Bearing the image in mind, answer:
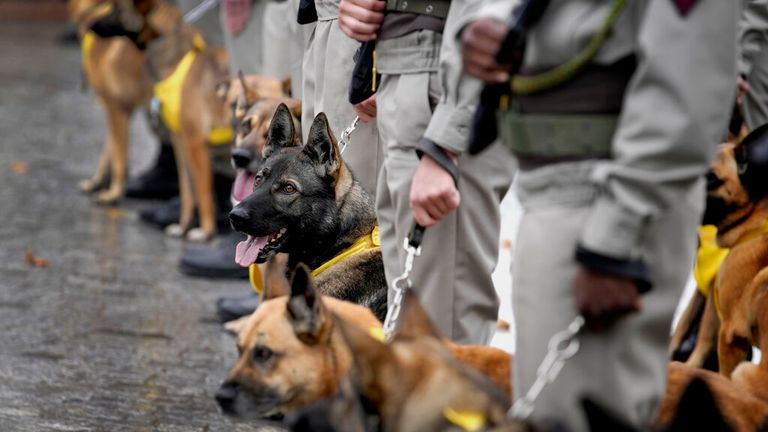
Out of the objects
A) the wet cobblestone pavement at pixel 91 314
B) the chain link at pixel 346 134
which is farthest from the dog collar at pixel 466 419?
the wet cobblestone pavement at pixel 91 314

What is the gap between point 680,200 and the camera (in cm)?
246

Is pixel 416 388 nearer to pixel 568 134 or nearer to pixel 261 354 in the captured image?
pixel 568 134

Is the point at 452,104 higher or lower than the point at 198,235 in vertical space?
higher

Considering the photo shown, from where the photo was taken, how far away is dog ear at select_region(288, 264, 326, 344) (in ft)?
10.8

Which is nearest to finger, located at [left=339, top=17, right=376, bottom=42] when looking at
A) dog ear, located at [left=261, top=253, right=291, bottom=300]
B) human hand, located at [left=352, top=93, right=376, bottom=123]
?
human hand, located at [left=352, top=93, right=376, bottom=123]

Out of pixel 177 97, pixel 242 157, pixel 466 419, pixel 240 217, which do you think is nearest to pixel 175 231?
pixel 177 97

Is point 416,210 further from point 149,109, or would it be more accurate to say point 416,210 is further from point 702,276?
point 149,109

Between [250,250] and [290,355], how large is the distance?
5.08 feet

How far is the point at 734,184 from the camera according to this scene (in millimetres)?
4582

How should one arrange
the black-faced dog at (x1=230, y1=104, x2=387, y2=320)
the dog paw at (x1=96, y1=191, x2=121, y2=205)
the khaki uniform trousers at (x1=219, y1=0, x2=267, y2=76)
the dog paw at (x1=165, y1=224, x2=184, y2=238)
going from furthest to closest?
the dog paw at (x1=96, y1=191, x2=121, y2=205)
the dog paw at (x1=165, y1=224, x2=184, y2=238)
the khaki uniform trousers at (x1=219, y1=0, x2=267, y2=76)
the black-faced dog at (x1=230, y1=104, x2=387, y2=320)

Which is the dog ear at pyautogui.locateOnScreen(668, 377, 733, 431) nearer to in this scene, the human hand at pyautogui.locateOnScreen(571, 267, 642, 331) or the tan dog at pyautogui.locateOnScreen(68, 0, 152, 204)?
the human hand at pyautogui.locateOnScreen(571, 267, 642, 331)

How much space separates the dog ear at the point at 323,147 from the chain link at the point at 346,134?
47mm

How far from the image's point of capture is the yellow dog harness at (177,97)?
829cm

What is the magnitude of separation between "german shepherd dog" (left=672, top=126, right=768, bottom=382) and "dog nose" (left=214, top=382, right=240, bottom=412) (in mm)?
1880
